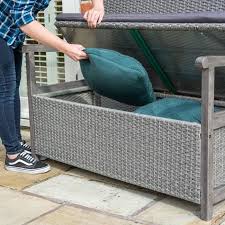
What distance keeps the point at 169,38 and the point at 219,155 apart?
74 cm

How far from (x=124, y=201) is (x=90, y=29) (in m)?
1.03

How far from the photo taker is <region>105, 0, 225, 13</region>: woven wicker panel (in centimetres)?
271

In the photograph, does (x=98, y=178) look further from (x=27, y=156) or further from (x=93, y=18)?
(x=93, y=18)

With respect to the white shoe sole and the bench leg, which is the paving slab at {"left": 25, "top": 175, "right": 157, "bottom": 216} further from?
the bench leg

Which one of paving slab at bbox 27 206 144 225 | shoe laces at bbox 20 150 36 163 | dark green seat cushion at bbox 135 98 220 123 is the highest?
dark green seat cushion at bbox 135 98 220 123

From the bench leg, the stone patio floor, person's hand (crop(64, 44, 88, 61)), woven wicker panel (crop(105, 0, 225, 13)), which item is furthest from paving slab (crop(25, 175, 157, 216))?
woven wicker panel (crop(105, 0, 225, 13))

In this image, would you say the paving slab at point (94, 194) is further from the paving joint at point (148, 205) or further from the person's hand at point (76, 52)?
the person's hand at point (76, 52)

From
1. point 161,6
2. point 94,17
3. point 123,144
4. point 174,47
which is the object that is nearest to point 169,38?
point 174,47

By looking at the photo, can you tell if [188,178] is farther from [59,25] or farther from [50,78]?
[50,78]

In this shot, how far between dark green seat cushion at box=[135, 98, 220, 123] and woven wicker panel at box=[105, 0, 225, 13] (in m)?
0.52

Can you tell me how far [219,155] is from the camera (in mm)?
2361

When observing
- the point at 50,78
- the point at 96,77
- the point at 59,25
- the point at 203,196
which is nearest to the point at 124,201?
the point at 203,196

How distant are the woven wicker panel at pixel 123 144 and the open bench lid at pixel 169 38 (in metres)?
0.45

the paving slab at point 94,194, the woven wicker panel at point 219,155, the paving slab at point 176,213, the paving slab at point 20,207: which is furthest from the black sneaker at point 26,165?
the woven wicker panel at point 219,155
